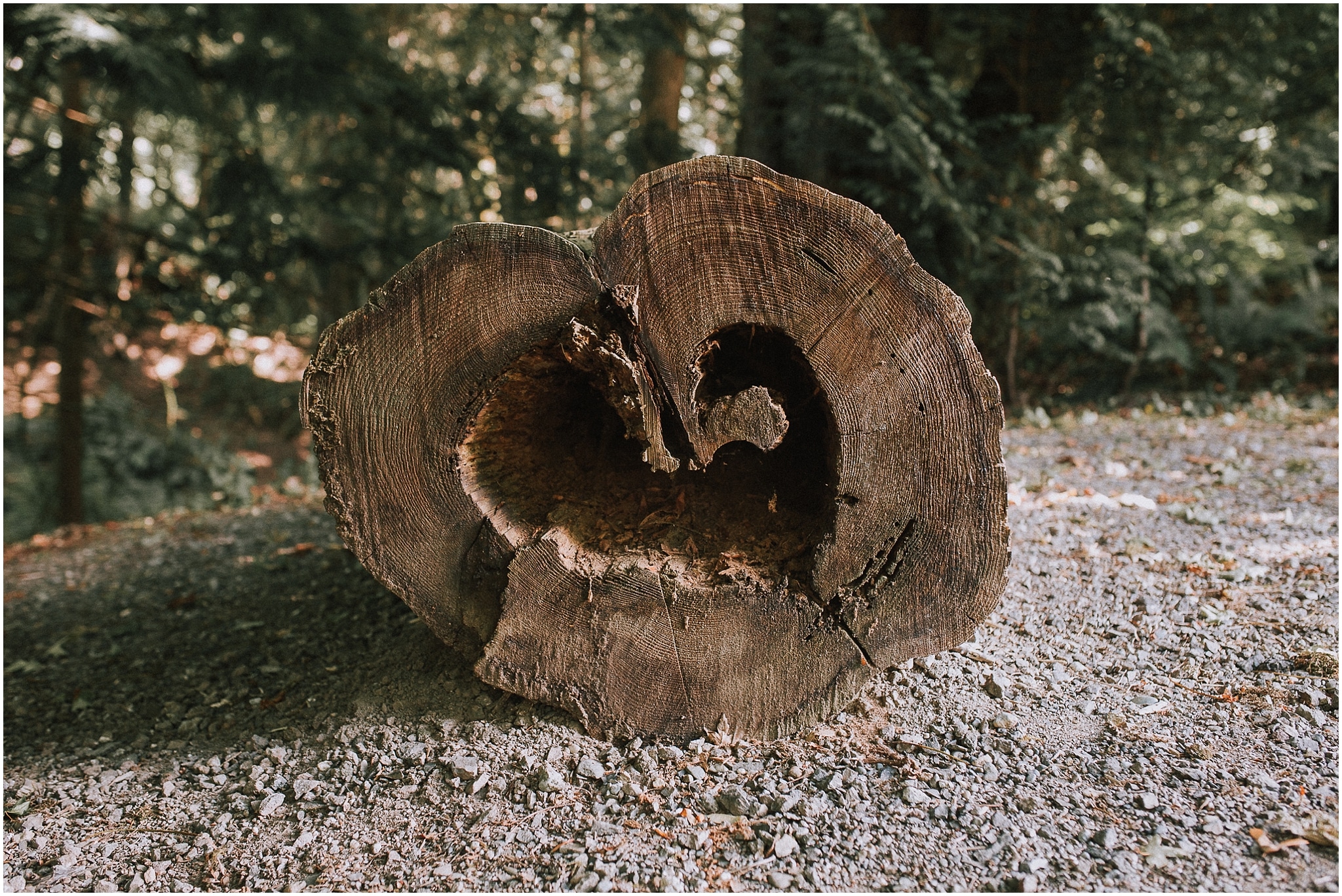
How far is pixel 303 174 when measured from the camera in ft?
21.4

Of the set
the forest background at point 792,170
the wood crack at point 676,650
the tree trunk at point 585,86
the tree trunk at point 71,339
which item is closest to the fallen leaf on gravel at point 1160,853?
the wood crack at point 676,650

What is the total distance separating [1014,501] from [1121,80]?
3.61m

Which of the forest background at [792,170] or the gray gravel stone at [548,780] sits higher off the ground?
the forest background at [792,170]

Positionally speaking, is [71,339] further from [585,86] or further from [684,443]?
[684,443]

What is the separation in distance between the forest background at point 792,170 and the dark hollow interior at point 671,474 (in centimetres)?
262

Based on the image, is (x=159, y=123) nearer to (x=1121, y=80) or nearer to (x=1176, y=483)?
(x=1121, y=80)

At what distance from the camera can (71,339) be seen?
231 inches

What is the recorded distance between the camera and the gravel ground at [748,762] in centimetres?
160

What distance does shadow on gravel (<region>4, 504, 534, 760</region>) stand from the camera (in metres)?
2.19

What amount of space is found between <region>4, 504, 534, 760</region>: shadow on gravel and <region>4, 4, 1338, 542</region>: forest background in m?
2.00

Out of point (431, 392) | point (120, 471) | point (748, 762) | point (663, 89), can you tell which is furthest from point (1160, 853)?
point (120, 471)

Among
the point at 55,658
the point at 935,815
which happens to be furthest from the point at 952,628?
the point at 55,658

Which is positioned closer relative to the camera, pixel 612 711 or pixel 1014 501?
pixel 612 711

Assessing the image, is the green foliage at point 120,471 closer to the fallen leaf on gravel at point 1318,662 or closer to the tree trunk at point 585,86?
the tree trunk at point 585,86
